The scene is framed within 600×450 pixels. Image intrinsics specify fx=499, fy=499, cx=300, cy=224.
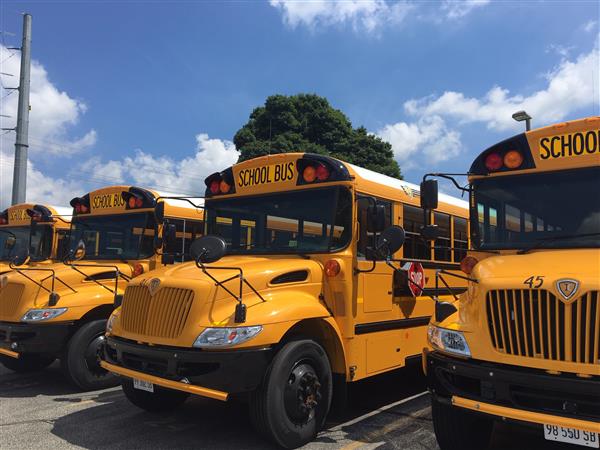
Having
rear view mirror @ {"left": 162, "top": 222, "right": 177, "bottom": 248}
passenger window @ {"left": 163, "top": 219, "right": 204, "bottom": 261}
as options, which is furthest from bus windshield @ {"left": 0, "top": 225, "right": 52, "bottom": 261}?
rear view mirror @ {"left": 162, "top": 222, "right": 177, "bottom": 248}

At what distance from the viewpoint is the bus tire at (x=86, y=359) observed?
5801mm

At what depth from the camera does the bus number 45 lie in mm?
3035

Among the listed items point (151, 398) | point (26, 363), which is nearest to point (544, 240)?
point (151, 398)

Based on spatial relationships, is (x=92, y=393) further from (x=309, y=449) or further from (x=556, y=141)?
(x=556, y=141)

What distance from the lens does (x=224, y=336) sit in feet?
12.1

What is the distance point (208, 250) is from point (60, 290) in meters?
2.94

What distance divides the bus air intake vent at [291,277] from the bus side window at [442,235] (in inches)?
90.5

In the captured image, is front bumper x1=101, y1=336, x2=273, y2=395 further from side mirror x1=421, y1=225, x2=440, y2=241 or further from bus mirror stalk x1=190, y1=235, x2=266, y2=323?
side mirror x1=421, y1=225, x2=440, y2=241

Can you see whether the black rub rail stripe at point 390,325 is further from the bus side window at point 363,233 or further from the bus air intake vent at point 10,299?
the bus air intake vent at point 10,299

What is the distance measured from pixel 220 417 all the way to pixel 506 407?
2915 mm

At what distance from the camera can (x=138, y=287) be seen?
4.39 metres

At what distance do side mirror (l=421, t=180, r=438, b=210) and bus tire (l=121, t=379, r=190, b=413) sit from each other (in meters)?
2.86

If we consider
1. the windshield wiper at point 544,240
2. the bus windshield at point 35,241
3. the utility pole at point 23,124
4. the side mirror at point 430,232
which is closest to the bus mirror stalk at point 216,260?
the side mirror at point 430,232

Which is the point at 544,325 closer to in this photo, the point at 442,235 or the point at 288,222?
the point at 288,222
